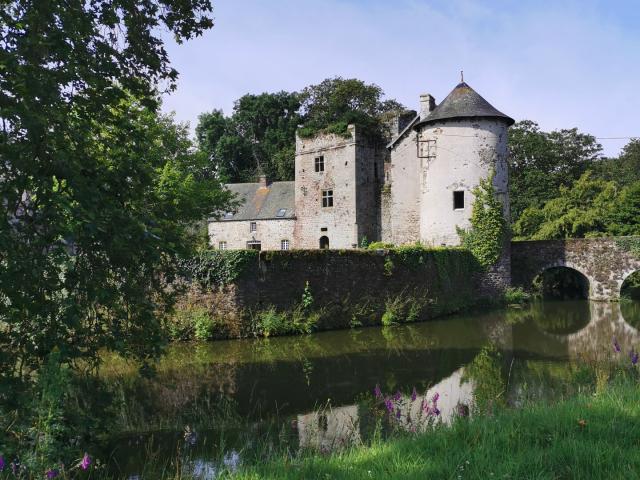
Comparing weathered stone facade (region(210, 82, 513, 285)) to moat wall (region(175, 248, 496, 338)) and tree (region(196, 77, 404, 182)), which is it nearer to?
moat wall (region(175, 248, 496, 338))

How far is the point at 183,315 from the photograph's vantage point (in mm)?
13594

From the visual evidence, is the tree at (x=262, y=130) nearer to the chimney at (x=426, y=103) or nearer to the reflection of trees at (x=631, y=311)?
the chimney at (x=426, y=103)

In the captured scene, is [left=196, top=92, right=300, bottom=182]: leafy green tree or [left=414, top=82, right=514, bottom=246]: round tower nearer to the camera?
[left=414, top=82, right=514, bottom=246]: round tower

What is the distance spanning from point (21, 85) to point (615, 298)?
2449 cm

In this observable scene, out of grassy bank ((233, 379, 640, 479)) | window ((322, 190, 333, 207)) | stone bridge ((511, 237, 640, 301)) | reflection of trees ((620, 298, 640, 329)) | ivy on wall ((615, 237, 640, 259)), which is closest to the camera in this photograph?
grassy bank ((233, 379, 640, 479))

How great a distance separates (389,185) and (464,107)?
25.2 feet

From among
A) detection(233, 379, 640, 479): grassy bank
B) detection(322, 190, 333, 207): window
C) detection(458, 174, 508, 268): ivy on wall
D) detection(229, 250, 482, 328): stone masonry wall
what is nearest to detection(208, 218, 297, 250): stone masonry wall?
detection(322, 190, 333, 207): window

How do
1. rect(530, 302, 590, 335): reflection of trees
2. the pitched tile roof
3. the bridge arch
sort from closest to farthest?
rect(530, 302, 590, 335): reflection of trees → the bridge arch → the pitched tile roof

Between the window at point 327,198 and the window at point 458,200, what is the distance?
29.1 feet

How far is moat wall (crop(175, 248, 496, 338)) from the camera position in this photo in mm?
13852

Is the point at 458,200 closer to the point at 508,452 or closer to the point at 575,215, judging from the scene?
the point at 575,215

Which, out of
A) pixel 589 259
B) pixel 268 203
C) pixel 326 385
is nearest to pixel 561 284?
pixel 589 259

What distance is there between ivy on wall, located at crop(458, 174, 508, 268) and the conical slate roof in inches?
99.0

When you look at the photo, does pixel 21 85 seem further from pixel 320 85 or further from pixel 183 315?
pixel 320 85
